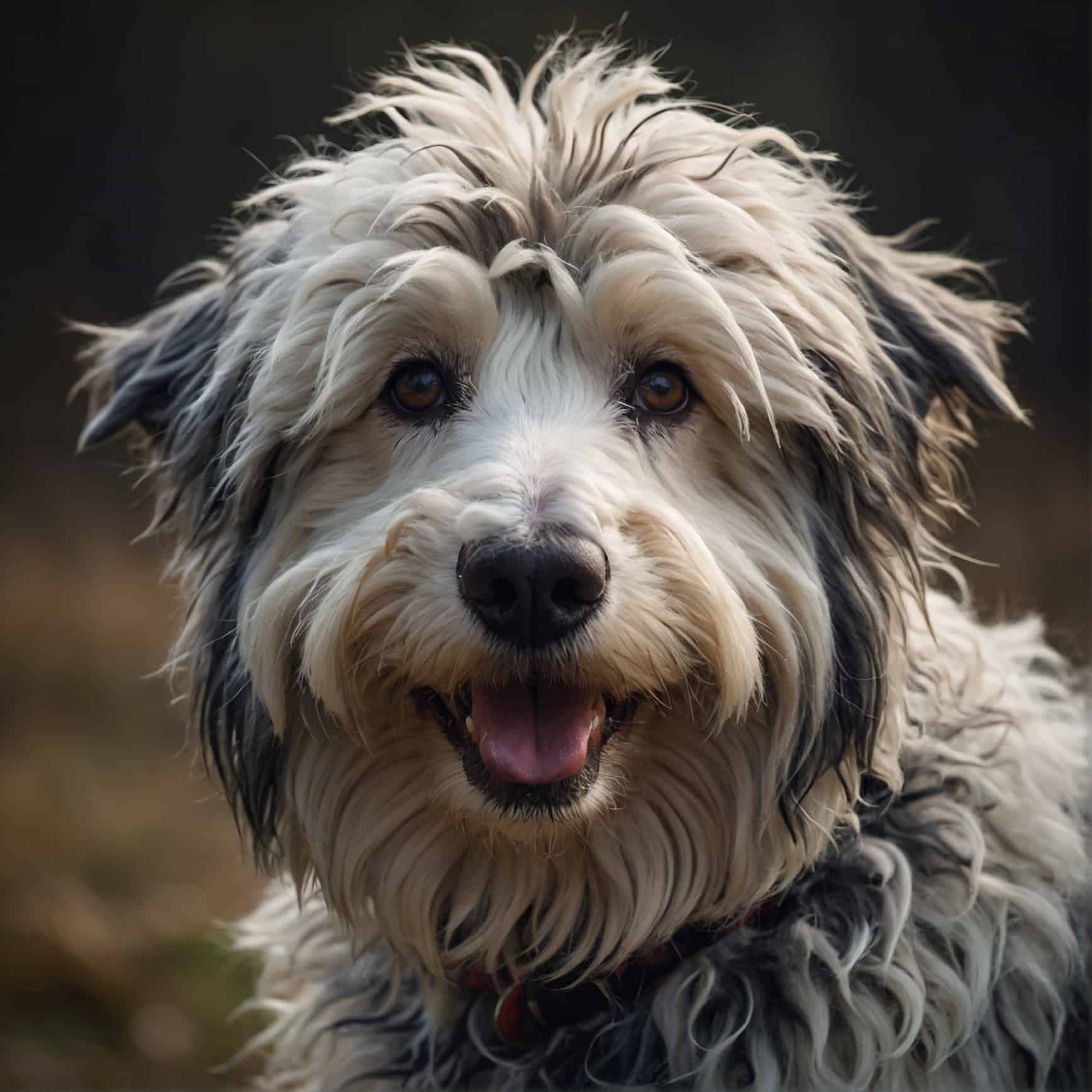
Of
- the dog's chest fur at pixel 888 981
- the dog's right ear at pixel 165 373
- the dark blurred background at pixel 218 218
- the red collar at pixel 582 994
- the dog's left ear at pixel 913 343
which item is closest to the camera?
the dog's chest fur at pixel 888 981

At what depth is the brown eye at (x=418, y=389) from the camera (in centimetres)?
252

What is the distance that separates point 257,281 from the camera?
2779mm

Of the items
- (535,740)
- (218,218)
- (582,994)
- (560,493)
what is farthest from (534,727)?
(218,218)

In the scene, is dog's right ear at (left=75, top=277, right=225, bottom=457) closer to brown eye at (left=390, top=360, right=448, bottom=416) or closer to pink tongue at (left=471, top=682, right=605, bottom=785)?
brown eye at (left=390, top=360, right=448, bottom=416)

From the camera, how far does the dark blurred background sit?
6.29 m

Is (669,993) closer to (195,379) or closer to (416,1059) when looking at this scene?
(416,1059)

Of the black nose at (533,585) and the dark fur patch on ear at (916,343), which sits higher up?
the dark fur patch on ear at (916,343)

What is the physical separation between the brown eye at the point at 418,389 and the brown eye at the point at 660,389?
0.35m

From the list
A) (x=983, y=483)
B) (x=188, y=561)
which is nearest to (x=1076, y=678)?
(x=188, y=561)

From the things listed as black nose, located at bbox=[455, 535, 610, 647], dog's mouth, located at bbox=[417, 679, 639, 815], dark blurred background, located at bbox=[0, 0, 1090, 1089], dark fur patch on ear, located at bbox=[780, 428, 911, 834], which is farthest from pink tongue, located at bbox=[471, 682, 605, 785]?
dark blurred background, located at bbox=[0, 0, 1090, 1089]

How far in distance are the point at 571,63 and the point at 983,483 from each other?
16.3ft

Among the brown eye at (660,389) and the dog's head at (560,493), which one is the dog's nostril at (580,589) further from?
the brown eye at (660,389)

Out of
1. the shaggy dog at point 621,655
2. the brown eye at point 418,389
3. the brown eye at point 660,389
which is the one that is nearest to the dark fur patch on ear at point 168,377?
the shaggy dog at point 621,655

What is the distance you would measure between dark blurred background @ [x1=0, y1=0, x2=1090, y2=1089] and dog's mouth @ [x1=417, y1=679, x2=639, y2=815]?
3467 mm
